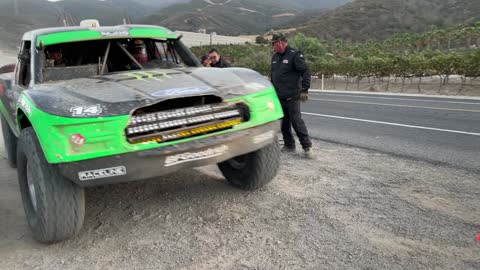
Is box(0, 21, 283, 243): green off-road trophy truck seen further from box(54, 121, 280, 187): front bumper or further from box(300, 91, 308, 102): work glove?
box(300, 91, 308, 102): work glove

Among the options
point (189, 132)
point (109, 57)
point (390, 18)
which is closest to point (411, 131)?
point (109, 57)

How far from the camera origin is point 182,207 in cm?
392

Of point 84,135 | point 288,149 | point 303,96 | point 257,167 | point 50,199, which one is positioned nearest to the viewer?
point 84,135

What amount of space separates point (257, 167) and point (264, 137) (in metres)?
0.57

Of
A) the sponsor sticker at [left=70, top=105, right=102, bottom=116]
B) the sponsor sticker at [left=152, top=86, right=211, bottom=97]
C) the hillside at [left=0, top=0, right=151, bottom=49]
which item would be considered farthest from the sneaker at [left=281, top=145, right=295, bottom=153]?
the hillside at [left=0, top=0, right=151, bottom=49]

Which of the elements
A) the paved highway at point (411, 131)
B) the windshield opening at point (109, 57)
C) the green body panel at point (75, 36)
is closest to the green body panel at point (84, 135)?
the windshield opening at point (109, 57)

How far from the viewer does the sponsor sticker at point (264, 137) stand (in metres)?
3.47

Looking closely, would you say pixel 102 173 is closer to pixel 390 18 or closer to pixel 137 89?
pixel 137 89

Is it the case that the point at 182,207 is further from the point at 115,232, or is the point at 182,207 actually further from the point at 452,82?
the point at 452,82

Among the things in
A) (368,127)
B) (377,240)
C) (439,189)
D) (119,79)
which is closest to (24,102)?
(119,79)

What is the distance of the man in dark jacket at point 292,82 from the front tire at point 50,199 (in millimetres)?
3464

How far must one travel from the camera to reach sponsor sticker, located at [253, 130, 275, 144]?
11.4 feet

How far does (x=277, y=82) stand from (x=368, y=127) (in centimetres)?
358

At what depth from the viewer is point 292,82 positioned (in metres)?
5.84
